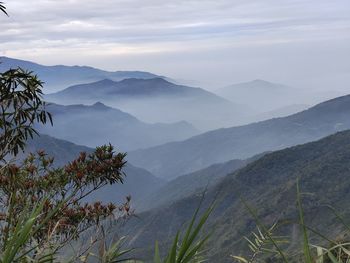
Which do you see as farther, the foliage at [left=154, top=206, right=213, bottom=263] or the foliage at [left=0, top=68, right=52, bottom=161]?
the foliage at [left=0, top=68, right=52, bottom=161]

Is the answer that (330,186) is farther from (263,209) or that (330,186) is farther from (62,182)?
(62,182)

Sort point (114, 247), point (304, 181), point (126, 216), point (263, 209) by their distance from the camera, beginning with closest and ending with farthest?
point (114, 247) → point (126, 216) → point (263, 209) → point (304, 181)

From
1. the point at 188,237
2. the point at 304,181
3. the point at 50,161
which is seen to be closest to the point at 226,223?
the point at 304,181

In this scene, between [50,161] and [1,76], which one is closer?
[1,76]

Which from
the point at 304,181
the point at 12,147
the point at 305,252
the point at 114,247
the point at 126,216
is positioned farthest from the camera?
the point at 304,181

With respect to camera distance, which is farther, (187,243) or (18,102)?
(18,102)

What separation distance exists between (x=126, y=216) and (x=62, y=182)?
2.37 m

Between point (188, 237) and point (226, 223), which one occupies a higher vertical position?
point (188, 237)

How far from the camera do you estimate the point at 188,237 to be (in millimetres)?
2445

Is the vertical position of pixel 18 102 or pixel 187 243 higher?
pixel 18 102

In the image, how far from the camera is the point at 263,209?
160 metres

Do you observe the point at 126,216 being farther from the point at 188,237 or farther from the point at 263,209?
the point at 263,209

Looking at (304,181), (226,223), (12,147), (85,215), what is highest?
(12,147)

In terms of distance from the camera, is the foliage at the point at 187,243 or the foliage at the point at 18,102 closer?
the foliage at the point at 187,243
